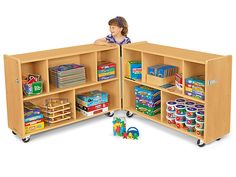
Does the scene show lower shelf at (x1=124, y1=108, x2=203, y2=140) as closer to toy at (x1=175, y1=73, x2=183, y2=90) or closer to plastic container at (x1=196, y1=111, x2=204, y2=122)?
plastic container at (x1=196, y1=111, x2=204, y2=122)

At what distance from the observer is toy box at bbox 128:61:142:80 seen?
6047mm

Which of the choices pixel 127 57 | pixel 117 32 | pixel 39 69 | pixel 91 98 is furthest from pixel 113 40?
pixel 39 69

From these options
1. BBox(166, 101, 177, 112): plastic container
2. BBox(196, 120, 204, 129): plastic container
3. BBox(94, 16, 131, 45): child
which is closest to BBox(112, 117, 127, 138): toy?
BBox(166, 101, 177, 112): plastic container

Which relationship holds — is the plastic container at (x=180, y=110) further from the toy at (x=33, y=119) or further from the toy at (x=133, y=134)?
the toy at (x=33, y=119)

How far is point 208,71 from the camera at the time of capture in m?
4.86

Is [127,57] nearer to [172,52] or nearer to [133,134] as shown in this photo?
[172,52]

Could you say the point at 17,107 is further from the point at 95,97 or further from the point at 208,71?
the point at 208,71

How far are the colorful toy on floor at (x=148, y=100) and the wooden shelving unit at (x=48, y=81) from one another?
336 mm

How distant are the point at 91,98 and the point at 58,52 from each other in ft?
2.70

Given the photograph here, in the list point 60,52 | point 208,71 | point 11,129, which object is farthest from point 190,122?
point 11,129

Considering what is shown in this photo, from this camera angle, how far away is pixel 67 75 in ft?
18.6

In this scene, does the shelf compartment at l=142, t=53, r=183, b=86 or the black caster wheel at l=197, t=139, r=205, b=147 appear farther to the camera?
the shelf compartment at l=142, t=53, r=183, b=86

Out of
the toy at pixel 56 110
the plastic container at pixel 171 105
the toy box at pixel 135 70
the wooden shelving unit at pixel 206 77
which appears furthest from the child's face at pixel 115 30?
the plastic container at pixel 171 105

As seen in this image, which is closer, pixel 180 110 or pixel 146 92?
pixel 180 110
